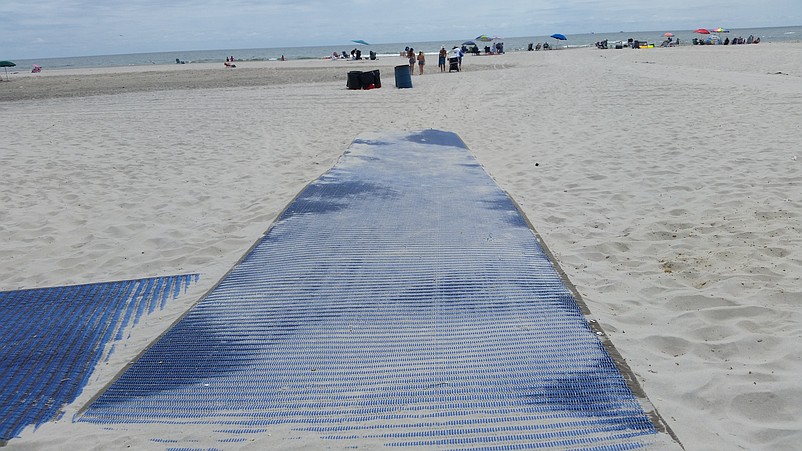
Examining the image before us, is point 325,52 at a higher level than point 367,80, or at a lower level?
higher

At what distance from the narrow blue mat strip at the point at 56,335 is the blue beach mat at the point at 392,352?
30 cm

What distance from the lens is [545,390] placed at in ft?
8.31

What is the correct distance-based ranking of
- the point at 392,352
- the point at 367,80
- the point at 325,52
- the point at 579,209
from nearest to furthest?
the point at 392,352 < the point at 579,209 < the point at 367,80 < the point at 325,52

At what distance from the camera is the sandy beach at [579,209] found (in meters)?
2.70

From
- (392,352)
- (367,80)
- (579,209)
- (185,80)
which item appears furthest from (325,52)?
(392,352)

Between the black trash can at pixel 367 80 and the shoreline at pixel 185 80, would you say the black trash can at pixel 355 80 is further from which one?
the shoreline at pixel 185 80

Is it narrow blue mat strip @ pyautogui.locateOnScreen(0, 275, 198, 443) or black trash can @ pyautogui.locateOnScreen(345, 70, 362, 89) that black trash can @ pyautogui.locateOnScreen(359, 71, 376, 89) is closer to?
black trash can @ pyautogui.locateOnScreen(345, 70, 362, 89)

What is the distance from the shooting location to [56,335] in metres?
3.28

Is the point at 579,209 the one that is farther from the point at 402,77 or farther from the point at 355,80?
the point at 355,80

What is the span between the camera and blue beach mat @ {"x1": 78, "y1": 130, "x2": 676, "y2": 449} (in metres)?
2.36

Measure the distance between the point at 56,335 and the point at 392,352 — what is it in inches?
77.7

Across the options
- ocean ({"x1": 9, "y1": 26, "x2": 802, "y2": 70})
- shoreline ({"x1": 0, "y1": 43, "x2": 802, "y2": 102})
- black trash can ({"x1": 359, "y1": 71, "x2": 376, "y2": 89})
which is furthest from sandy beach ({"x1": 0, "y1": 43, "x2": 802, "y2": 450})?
ocean ({"x1": 9, "y1": 26, "x2": 802, "y2": 70})

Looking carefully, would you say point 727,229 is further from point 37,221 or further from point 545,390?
point 37,221

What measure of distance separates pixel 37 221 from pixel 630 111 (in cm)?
955
